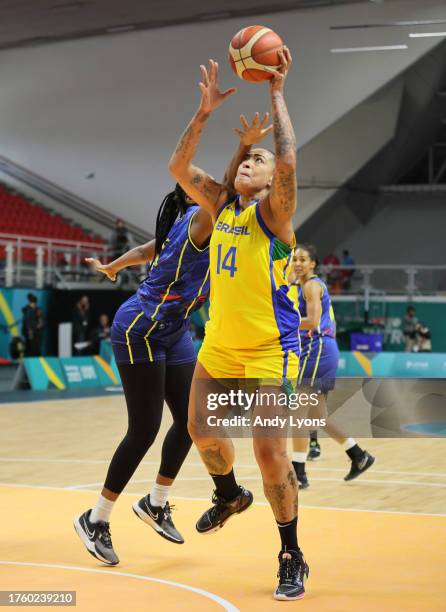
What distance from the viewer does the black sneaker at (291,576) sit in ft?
15.6

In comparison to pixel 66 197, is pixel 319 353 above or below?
below

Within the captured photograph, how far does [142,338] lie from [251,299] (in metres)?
1.02

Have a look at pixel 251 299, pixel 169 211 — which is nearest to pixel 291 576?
pixel 251 299

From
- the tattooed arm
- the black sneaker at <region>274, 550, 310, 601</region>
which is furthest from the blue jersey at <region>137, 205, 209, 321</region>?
the black sneaker at <region>274, 550, 310, 601</region>

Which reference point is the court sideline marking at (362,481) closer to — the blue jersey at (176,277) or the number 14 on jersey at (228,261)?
the blue jersey at (176,277)

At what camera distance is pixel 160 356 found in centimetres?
577

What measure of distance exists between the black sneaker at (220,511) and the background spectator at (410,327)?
17.2 meters

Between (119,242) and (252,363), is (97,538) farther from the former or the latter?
(119,242)

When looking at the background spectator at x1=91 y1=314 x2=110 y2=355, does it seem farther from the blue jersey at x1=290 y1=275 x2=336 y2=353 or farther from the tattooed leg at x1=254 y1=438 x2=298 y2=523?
the tattooed leg at x1=254 y1=438 x2=298 y2=523

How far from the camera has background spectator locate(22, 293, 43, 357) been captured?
20.9 meters

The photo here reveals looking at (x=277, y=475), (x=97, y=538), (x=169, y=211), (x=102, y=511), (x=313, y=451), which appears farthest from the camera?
(x=313, y=451)

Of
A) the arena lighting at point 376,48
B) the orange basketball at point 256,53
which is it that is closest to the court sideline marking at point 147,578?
the orange basketball at point 256,53

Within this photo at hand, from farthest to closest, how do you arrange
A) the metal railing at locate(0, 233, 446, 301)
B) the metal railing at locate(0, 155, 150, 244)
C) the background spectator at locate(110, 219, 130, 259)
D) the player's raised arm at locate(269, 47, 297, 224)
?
the metal railing at locate(0, 155, 150, 244) < the background spectator at locate(110, 219, 130, 259) < the metal railing at locate(0, 233, 446, 301) < the player's raised arm at locate(269, 47, 297, 224)

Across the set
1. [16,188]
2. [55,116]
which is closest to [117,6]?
[55,116]
